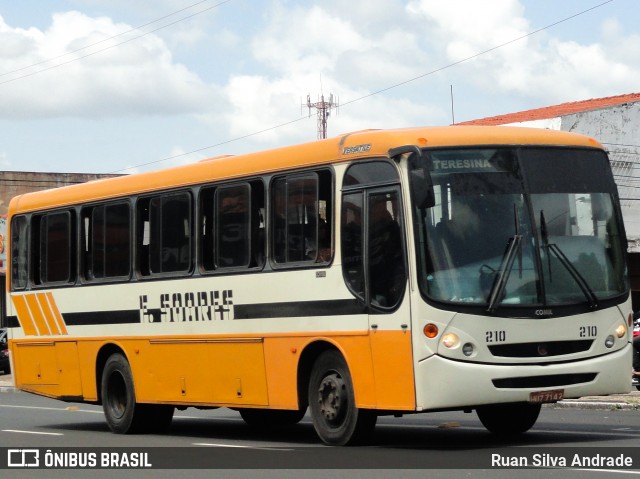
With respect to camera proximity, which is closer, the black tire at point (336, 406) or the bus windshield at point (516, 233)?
the bus windshield at point (516, 233)

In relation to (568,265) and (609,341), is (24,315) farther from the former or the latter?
(609,341)

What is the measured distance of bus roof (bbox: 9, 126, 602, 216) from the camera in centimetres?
1348

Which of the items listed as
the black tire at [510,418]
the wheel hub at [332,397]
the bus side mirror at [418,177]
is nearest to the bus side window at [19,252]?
the wheel hub at [332,397]

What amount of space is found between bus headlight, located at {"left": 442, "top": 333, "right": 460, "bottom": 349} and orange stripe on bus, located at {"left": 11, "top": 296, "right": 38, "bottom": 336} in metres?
8.53

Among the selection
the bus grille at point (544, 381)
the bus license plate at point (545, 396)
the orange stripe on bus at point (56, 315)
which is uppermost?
the orange stripe on bus at point (56, 315)

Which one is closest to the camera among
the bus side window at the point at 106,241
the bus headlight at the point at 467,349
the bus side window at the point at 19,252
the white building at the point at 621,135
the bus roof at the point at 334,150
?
the bus headlight at the point at 467,349

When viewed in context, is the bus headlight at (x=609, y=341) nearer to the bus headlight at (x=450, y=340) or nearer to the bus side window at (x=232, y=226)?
the bus headlight at (x=450, y=340)

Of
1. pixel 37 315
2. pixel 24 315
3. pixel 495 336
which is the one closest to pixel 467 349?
pixel 495 336

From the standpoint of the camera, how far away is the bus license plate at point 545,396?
42.9 feet

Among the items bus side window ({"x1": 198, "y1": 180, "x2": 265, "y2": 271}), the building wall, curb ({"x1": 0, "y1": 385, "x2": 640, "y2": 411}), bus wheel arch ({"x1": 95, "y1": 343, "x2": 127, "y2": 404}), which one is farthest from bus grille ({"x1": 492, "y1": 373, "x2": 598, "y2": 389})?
the building wall

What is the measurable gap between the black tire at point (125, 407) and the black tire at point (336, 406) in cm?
407

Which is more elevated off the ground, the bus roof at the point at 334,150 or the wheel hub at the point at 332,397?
the bus roof at the point at 334,150

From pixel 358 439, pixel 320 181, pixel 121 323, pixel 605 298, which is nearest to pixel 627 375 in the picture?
pixel 605 298

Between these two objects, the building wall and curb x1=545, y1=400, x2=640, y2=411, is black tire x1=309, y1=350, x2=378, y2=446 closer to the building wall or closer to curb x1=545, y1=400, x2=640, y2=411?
curb x1=545, y1=400, x2=640, y2=411
